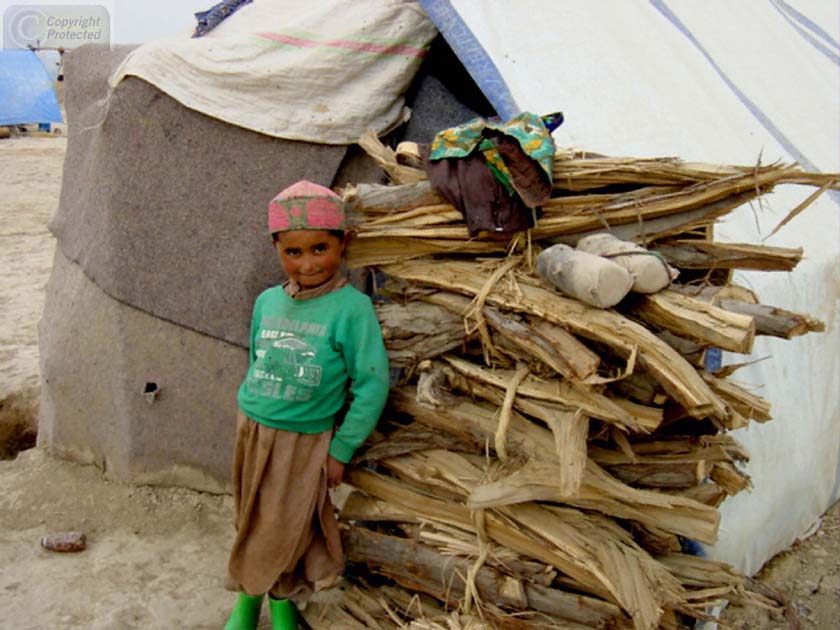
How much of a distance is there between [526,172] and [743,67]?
9.17ft

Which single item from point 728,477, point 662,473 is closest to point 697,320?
point 662,473

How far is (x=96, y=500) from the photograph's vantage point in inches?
137

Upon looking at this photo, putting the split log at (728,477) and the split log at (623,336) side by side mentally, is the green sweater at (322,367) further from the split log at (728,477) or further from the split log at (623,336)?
the split log at (728,477)

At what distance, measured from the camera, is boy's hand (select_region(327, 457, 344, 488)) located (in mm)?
2506

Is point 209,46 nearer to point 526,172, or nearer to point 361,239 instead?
point 361,239

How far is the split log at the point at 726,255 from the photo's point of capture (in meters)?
2.18

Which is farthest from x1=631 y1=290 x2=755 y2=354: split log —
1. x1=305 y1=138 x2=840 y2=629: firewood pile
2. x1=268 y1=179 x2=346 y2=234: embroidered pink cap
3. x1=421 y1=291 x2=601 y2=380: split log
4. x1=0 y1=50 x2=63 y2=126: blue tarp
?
x1=0 y1=50 x2=63 y2=126: blue tarp

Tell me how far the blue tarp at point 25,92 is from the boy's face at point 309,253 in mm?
19238

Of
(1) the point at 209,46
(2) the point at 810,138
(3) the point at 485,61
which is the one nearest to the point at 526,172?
(3) the point at 485,61

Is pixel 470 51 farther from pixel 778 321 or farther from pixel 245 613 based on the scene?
pixel 245 613

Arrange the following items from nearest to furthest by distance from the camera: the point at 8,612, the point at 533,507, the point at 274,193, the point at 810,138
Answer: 1. the point at 533,507
2. the point at 8,612
3. the point at 274,193
4. the point at 810,138

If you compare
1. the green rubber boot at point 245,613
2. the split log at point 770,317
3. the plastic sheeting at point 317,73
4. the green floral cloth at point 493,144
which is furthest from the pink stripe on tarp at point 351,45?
the green rubber boot at point 245,613

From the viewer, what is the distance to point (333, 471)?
8.25ft

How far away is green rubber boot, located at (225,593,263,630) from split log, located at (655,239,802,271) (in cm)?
162
